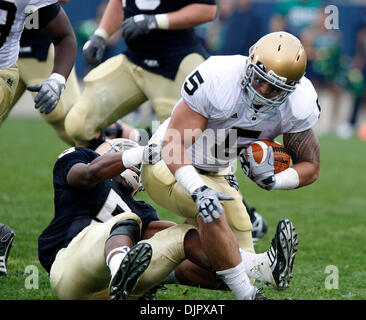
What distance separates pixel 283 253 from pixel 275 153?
48 cm

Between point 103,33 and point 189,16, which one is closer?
point 189,16

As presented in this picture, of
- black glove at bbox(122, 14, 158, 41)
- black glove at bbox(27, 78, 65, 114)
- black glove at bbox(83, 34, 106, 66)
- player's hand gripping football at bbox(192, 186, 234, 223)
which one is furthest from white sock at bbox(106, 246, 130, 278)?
black glove at bbox(83, 34, 106, 66)

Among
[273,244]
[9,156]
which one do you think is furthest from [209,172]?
[9,156]

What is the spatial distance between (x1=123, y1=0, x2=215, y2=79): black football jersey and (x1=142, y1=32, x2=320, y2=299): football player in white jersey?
1.18 m

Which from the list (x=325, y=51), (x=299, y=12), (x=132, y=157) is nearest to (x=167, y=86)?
(x=132, y=157)

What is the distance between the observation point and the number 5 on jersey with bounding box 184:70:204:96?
3.31m

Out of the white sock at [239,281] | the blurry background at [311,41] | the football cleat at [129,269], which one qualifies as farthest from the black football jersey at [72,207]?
the blurry background at [311,41]

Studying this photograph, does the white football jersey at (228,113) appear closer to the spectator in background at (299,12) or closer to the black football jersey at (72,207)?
the black football jersey at (72,207)

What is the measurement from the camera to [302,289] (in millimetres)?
3816

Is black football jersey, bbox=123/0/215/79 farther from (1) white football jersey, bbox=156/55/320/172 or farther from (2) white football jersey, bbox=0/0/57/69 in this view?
(1) white football jersey, bbox=156/55/320/172

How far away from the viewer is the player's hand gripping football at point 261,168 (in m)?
3.31

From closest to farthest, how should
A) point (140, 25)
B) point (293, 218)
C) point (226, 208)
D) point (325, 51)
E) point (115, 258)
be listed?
point (115, 258) < point (226, 208) < point (140, 25) < point (293, 218) < point (325, 51)

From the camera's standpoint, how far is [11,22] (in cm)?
388

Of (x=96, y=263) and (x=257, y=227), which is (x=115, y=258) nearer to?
(x=96, y=263)
